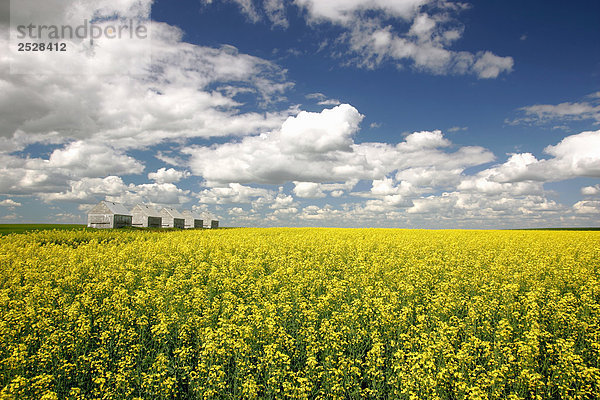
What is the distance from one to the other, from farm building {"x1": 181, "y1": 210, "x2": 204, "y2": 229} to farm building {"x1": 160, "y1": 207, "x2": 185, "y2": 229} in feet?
6.21

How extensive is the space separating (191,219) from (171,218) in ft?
27.8

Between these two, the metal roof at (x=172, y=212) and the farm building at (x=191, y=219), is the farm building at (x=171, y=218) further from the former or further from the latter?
the farm building at (x=191, y=219)

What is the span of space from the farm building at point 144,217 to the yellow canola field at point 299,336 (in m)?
67.5

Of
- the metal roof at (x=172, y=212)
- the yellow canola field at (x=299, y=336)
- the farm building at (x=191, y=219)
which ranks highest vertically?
the metal roof at (x=172, y=212)

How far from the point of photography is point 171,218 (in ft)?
282

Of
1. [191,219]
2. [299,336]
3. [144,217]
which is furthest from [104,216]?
[299,336]

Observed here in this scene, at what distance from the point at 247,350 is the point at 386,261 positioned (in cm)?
887

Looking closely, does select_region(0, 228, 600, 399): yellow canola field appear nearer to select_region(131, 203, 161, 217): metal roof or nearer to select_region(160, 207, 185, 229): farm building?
select_region(131, 203, 161, 217): metal roof

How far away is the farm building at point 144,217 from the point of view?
252 ft

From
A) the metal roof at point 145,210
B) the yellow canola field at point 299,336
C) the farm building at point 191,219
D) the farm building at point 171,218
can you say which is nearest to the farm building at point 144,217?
the metal roof at point 145,210

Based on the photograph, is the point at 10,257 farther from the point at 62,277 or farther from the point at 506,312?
the point at 506,312

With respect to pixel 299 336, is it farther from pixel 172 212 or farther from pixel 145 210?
pixel 172 212

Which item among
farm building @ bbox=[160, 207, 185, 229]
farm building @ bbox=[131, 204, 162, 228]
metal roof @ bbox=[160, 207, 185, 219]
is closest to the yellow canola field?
farm building @ bbox=[131, 204, 162, 228]

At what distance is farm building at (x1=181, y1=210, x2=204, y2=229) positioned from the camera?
92.6 m
